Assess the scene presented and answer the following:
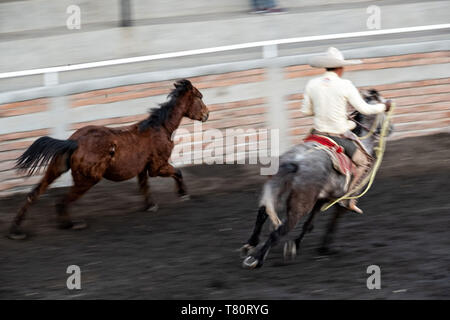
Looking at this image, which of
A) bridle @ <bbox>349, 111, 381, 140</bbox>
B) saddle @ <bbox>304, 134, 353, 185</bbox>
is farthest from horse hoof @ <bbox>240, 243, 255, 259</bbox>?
bridle @ <bbox>349, 111, 381, 140</bbox>

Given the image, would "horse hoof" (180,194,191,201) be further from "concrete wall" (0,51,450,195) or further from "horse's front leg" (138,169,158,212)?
"concrete wall" (0,51,450,195)

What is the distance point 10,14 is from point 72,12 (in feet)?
3.45

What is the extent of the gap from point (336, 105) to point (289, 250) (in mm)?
1441

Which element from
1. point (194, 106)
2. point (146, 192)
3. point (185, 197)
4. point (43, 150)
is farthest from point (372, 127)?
point (43, 150)

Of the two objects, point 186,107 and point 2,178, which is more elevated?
point 186,107

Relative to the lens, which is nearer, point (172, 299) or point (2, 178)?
point (172, 299)

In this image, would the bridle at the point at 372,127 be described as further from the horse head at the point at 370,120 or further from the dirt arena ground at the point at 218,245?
the dirt arena ground at the point at 218,245

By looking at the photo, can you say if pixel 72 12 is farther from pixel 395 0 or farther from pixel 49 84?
pixel 395 0

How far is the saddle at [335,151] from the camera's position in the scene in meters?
Answer: 7.67

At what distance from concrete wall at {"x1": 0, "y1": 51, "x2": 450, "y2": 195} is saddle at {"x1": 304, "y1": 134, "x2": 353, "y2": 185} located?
3.05 meters

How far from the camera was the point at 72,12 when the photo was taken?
564 inches

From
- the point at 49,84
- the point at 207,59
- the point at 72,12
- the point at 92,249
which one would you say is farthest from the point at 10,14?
the point at 92,249

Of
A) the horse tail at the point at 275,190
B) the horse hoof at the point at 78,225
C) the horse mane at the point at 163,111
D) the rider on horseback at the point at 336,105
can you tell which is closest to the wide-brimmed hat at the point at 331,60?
the rider on horseback at the point at 336,105

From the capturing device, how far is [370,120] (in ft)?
27.3
